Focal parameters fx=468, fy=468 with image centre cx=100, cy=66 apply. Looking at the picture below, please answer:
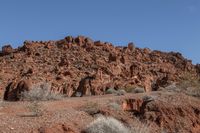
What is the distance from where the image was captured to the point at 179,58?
6925 cm

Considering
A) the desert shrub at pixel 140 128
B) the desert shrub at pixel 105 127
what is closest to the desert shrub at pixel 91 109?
the desert shrub at pixel 140 128

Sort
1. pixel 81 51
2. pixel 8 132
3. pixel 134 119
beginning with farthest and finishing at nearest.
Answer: pixel 81 51, pixel 134 119, pixel 8 132

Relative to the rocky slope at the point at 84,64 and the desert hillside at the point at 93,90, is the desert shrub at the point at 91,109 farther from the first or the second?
the rocky slope at the point at 84,64

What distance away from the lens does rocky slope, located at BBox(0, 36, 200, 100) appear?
4553 centimetres

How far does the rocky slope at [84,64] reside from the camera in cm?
4553

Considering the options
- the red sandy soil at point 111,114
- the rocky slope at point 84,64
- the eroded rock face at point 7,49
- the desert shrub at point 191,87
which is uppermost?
the eroded rock face at point 7,49

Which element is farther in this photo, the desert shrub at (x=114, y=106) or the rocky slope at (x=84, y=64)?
the rocky slope at (x=84, y=64)

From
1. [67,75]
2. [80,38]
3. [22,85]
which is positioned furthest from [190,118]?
[80,38]

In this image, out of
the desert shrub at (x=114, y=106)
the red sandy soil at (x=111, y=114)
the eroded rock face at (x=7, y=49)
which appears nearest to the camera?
the red sandy soil at (x=111, y=114)

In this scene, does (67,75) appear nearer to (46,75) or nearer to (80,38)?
(46,75)

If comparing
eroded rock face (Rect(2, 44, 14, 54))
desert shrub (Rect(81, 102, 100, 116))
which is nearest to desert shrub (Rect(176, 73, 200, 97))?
desert shrub (Rect(81, 102, 100, 116))

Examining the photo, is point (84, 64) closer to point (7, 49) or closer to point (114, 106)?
point (7, 49)

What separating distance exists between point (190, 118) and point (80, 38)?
160 feet

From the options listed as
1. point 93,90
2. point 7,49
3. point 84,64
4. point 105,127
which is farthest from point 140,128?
point 7,49
